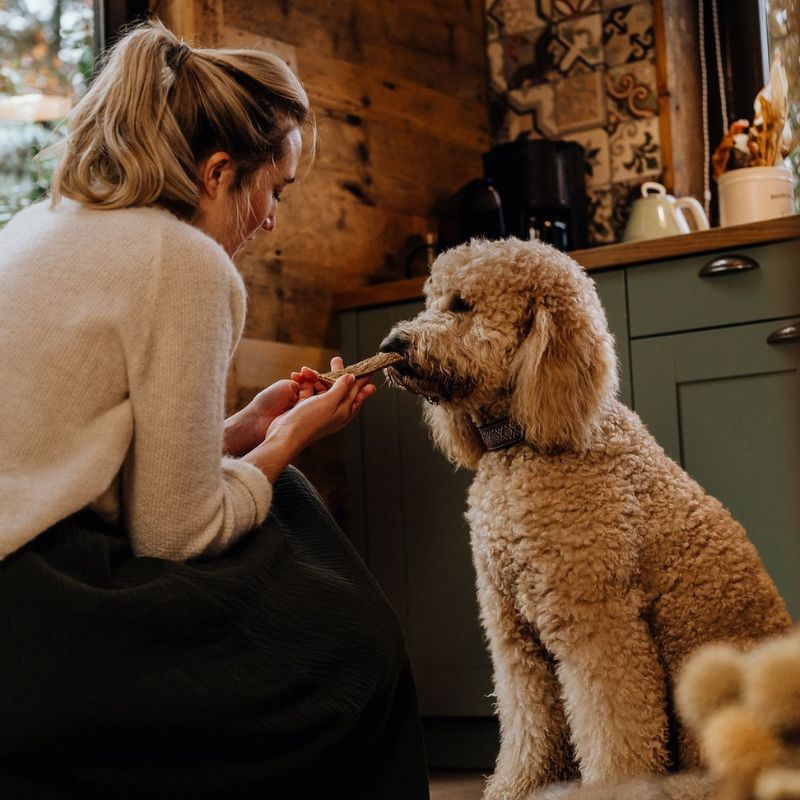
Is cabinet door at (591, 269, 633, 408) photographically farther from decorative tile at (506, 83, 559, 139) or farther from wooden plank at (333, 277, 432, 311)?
decorative tile at (506, 83, 559, 139)

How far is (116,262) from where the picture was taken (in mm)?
1170

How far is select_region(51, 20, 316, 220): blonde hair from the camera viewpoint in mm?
1277

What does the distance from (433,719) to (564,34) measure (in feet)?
6.18

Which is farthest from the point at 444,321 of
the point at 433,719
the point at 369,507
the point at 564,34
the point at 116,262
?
the point at 564,34

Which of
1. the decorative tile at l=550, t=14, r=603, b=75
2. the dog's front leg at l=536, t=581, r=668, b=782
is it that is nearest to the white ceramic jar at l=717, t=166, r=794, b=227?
the decorative tile at l=550, t=14, r=603, b=75

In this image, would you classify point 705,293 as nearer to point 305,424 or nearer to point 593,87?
point 593,87

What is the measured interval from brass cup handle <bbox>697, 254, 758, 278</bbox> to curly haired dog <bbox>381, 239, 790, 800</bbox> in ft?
1.72

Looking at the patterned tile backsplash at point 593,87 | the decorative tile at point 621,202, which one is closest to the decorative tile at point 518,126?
the patterned tile backsplash at point 593,87

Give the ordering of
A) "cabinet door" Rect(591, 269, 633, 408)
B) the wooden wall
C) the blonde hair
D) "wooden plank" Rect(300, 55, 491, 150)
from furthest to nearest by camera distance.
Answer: "wooden plank" Rect(300, 55, 491, 150)
the wooden wall
"cabinet door" Rect(591, 269, 633, 408)
the blonde hair

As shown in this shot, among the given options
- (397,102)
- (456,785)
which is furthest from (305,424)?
(397,102)

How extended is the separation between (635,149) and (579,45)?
36 cm

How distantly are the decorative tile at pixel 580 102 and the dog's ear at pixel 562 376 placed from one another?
4.58 ft

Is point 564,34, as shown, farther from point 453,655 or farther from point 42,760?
point 42,760

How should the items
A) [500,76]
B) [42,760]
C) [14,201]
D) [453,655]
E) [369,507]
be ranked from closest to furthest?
[42,760], [14,201], [453,655], [369,507], [500,76]
